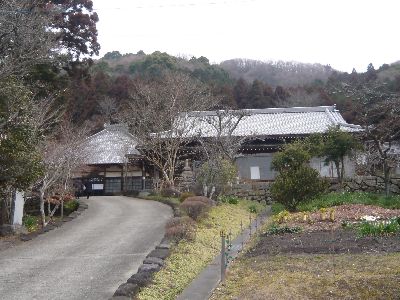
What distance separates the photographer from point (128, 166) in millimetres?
31984

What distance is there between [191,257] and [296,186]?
7602 mm

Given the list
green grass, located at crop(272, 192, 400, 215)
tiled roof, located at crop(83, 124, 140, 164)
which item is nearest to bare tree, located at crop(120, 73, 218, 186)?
tiled roof, located at crop(83, 124, 140, 164)

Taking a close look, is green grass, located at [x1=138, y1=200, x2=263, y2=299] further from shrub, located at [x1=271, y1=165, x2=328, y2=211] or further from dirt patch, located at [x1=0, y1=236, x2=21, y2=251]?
dirt patch, located at [x1=0, y1=236, x2=21, y2=251]

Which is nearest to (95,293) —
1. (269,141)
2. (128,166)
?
(269,141)

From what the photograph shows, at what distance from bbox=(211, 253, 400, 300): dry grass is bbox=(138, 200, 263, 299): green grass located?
2.37 ft

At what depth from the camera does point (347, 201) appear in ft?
57.4

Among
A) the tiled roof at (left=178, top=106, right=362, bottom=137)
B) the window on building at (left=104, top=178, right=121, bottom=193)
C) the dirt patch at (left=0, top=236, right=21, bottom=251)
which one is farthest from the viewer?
the window on building at (left=104, top=178, right=121, bottom=193)

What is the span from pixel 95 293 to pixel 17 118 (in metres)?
5.48

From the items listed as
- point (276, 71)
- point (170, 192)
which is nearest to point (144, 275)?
point (170, 192)

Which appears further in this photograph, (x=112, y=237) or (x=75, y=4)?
(x=75, y=4)

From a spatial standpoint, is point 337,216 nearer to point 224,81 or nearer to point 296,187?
point 296,187

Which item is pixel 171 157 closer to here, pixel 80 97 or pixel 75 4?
pixel 75 4

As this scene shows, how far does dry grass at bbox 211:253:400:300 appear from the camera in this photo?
6418 millimetres

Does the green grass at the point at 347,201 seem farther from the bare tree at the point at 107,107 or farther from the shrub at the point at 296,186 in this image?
the bare tree at the point at 107,107
